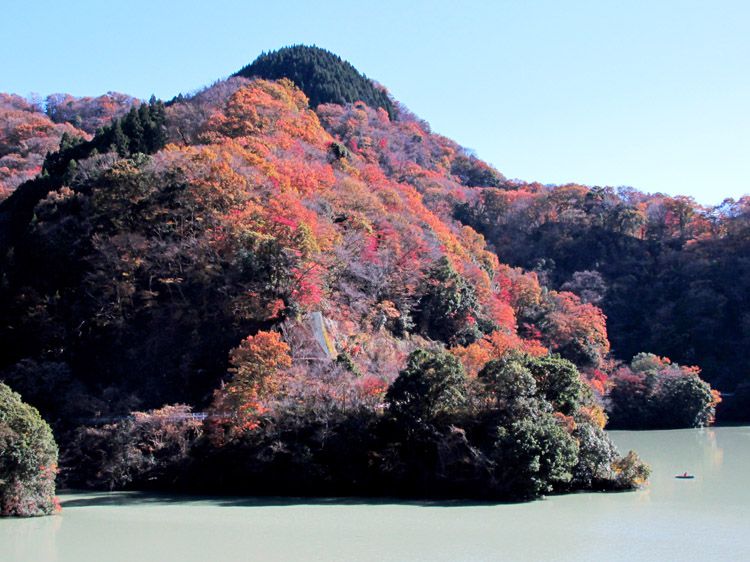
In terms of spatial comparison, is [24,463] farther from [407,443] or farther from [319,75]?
[319,75]

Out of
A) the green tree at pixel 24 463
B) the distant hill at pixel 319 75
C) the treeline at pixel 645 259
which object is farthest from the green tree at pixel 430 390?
the distant hill at pixel 319 75

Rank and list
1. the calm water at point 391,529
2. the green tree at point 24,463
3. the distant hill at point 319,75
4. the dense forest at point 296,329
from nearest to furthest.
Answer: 1. the calm water at point 391,529
2. the green tree at point 24,463
3. the dense forest at point 296,329
4. the distant hill at point 319,75

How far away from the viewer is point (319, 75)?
78938mm

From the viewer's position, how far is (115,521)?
2161cm

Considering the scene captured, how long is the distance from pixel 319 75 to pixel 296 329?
171 ft

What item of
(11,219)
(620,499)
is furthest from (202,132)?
(620,499)

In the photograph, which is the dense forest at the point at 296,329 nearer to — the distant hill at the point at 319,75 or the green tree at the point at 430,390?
the green tree at the point at 430,390

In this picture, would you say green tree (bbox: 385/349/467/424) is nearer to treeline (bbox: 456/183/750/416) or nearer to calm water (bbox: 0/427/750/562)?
calm water (bbox: 0/427/750/562)

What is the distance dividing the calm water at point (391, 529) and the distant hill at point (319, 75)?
187 feet

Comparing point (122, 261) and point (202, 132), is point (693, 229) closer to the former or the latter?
point (202, 132)

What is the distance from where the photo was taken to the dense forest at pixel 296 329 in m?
25.6

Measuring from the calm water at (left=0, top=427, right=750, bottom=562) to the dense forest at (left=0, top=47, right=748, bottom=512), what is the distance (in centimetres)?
172

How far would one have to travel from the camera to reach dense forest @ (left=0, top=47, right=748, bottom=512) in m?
25.6

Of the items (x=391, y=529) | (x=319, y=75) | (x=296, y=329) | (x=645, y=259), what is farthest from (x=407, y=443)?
(x=319, y=75)
